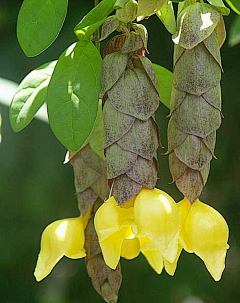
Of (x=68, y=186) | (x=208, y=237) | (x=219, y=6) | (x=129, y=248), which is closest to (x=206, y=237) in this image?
(x=208, y=237)

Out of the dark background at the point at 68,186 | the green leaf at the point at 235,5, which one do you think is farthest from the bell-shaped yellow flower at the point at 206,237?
the dark background at the point at 68,186

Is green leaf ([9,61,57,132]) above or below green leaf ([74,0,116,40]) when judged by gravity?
below

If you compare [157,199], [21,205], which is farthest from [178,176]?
[21,205]

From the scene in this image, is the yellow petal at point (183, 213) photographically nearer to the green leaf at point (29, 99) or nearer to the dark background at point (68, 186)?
the green leaf at point (29, 99)

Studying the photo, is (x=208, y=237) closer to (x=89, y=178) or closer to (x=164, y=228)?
(x=164, y=228)

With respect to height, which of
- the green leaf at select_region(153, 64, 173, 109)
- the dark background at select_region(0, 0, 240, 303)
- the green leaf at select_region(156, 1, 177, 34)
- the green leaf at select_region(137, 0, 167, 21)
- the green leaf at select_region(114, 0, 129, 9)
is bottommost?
the dark background at select_region(0, 0, 240, 303)

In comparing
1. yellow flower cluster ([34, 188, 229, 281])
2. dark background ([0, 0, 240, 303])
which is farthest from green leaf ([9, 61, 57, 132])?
dark background ([0, 0, 240, 303])

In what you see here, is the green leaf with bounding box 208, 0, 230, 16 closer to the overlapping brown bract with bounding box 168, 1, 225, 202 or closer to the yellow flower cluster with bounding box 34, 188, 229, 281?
the overlapping brown bract with bounding box 168, 1, 225, 202
